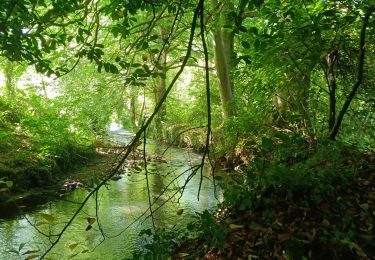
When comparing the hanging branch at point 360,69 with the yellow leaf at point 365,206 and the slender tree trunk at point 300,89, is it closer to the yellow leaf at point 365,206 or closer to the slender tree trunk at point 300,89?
the slender tree trunk at point 300,89

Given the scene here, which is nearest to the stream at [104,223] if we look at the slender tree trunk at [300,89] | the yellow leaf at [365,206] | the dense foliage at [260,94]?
the dense foliage at [260,94]

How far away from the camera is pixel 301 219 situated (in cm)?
356

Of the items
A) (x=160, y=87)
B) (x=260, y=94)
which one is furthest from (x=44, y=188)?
(x=160, y=87)

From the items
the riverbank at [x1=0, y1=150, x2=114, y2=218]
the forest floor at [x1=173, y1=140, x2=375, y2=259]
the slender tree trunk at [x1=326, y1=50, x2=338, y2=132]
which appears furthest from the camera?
the riverbank at [x1=0, y1=150, x2=114, y2=218]

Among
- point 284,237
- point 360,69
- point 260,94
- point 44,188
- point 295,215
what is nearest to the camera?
point 284,237

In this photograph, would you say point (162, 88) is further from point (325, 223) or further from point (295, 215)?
point (325, 223)

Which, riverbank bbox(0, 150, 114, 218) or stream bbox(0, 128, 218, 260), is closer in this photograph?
stream bbox(0, 128, 218, 260)

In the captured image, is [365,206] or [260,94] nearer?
[365,206]

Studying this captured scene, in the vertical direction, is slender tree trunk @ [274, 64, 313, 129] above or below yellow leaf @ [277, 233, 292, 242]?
above

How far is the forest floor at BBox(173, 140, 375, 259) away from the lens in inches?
125

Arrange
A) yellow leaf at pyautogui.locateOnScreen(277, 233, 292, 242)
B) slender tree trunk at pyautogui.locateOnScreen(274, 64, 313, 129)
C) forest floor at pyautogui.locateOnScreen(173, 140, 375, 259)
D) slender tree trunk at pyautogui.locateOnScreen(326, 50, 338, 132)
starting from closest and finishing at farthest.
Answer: forest floor at pyautogui.locateOnScreen(173, 140, 375, 259) < yellow leaf at pyautogui.locateOnScreen(277, 233, 292, 242) < slender tree trunk at pyautogui.locateOnScreen(326, 50, 338, 132) < slender tree trunk at pyautogui.locateOnScreen(274, 64, 313, 129)

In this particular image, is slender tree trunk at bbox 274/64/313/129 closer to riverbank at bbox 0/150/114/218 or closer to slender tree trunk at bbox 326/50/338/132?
slender tree trunk at bbox 326/50/338/132

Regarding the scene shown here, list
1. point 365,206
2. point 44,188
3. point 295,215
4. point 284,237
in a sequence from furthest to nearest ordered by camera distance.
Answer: point 44,188, point 295,215, point 365,206, point 284,237

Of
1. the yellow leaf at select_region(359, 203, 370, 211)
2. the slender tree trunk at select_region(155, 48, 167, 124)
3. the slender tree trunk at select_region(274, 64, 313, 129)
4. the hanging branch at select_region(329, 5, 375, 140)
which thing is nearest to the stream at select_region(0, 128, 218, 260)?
the slender tree trunk at select_region(155, 48, 167, 124)
